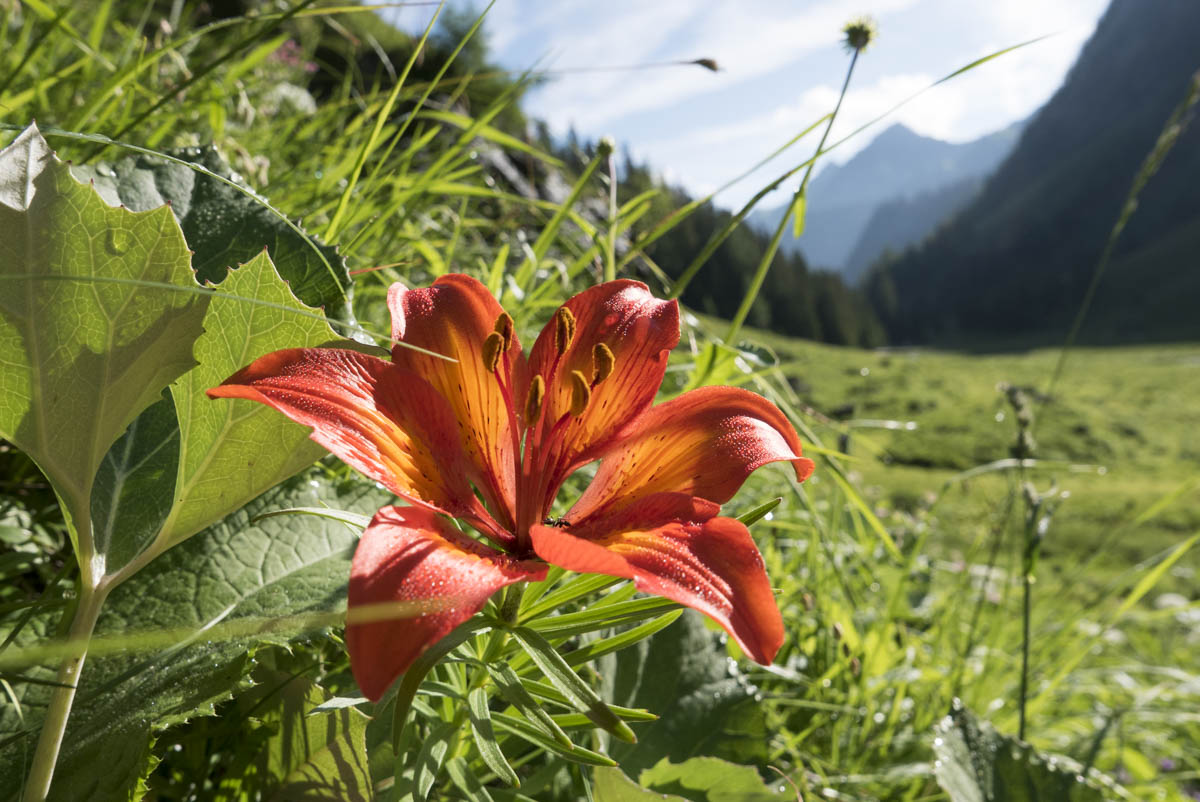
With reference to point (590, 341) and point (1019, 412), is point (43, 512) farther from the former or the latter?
point (1019, 412)

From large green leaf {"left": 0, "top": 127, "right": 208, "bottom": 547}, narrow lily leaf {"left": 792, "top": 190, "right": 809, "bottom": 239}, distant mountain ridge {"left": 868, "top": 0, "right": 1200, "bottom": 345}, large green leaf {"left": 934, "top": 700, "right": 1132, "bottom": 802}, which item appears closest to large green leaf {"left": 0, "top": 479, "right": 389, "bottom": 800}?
large green leaf {"left": 0, "top": 127, "right": 208, "bottom": 547}

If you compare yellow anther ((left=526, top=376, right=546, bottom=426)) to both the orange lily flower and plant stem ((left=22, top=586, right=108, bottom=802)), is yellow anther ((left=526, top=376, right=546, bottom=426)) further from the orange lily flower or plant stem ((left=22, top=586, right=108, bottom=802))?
plant stem ((left=22, top=586, right=108, bottom=802))

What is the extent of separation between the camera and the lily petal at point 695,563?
18.7 inches

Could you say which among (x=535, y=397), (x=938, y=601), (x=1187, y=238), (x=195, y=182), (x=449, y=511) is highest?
(x=1187, y=238)

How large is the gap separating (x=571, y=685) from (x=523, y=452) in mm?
243

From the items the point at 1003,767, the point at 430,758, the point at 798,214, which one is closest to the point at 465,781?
the point at 430,758

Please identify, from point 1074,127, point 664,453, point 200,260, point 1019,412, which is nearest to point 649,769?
point 664,453

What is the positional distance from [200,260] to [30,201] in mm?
290

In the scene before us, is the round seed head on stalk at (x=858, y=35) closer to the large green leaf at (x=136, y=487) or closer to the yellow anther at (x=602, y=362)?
the yellow anther at (x=602, y=362)

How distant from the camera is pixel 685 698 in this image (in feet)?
3.32

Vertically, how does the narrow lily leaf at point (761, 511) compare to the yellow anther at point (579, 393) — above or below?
below

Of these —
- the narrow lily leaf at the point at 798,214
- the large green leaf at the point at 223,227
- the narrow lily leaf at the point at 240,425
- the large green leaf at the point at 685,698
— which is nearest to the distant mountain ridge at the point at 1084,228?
the narrow lily leaf at the point at 798,214

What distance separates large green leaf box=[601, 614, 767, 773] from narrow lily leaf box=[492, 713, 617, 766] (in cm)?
26

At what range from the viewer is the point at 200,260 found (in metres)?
0.87
